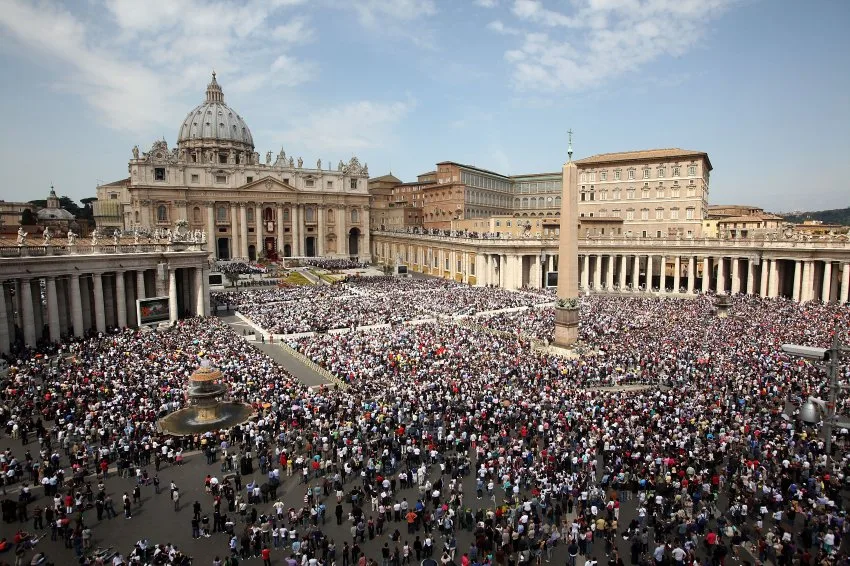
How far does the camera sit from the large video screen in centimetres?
→ 3981

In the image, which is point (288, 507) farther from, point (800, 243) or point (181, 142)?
point (181, 142)

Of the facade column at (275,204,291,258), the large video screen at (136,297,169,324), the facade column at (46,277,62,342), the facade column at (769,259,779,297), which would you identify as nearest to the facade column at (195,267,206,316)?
the large video screen at (136,297,169,324)

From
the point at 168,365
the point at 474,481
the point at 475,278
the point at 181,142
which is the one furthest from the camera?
the point at 181,142

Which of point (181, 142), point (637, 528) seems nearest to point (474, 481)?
point (637, 528)

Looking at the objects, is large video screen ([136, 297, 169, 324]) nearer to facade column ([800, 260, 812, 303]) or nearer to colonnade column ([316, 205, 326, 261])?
facade column ([800, 260, 812, 303])

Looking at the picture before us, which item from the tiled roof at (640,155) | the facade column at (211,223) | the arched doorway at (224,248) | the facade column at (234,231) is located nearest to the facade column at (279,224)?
the facade column at (234,231)

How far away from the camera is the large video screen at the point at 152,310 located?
131 feet

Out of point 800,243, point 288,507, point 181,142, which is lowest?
point 288,507

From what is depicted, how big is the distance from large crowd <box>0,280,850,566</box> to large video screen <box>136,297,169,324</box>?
6.01 m

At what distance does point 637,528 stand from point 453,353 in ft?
59.4

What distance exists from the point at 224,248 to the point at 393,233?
30.8 meters

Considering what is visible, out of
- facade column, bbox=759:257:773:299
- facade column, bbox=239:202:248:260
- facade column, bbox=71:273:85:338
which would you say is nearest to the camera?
facade column, bbox=71:273:85:338

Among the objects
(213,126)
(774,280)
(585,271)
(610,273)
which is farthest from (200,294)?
(213,126)

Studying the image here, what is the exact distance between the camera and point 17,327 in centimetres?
3881
